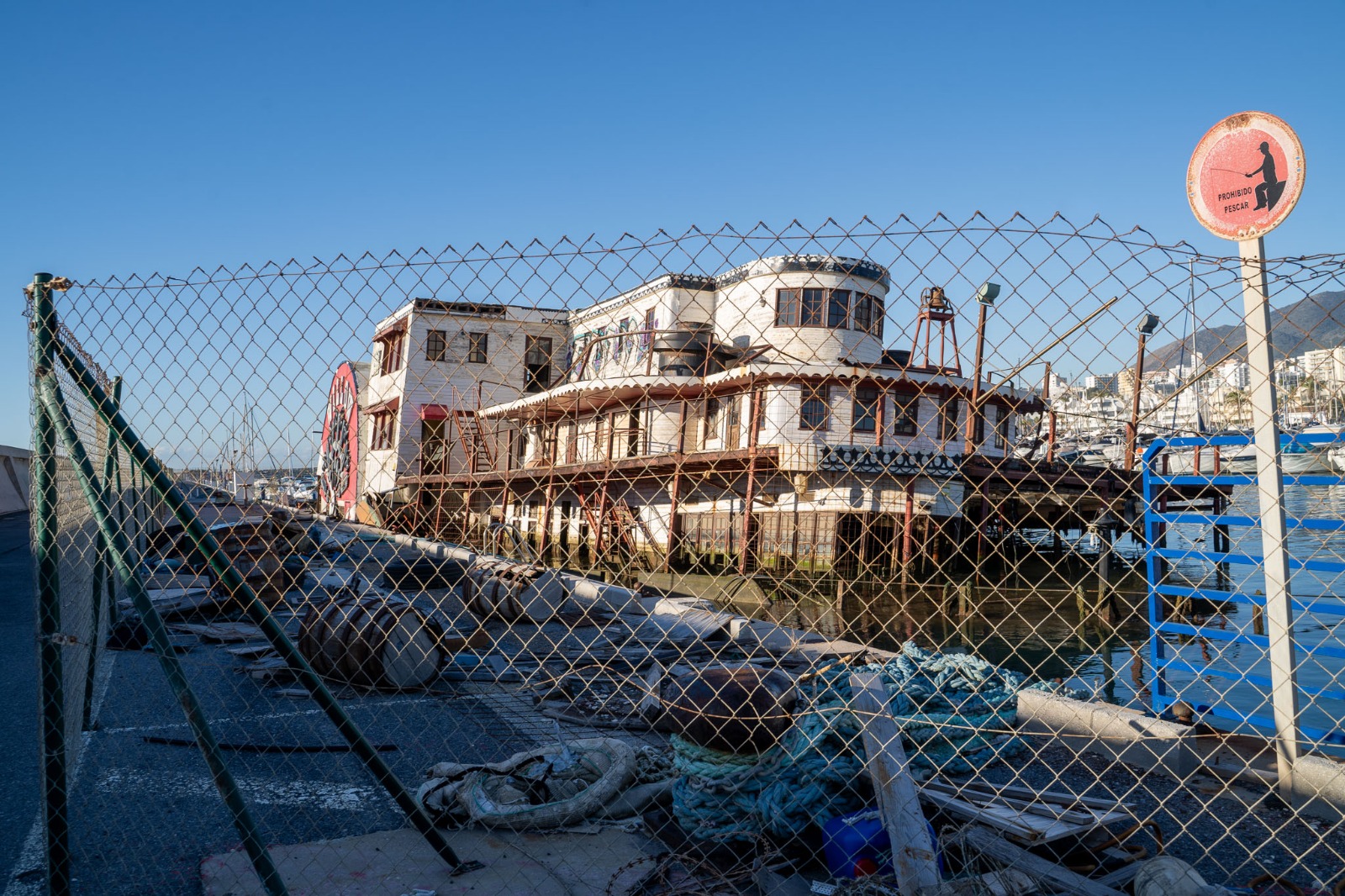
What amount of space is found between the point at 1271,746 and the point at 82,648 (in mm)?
6974

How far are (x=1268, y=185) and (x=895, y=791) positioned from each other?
3133 millimetres

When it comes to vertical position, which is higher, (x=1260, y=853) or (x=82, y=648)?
(x=82, y=648)

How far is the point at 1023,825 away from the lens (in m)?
3.92

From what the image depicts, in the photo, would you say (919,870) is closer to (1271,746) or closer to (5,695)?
(1271,746)

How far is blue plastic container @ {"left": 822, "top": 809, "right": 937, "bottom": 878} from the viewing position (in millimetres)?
3809

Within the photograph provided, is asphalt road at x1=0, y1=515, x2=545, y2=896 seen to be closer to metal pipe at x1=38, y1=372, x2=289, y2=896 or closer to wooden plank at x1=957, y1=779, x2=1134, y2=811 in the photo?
metal pipe at x1=38, y1=372, x2=289, y2=896

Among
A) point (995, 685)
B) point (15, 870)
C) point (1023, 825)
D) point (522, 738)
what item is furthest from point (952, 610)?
point (15, 870)

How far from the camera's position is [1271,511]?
444cm

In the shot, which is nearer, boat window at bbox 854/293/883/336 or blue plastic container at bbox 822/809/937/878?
blue plastic container at bbox 822/809/937/878

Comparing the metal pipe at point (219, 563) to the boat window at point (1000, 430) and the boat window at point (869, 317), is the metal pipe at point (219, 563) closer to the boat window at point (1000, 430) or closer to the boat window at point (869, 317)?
the boat window at point (869, 317)

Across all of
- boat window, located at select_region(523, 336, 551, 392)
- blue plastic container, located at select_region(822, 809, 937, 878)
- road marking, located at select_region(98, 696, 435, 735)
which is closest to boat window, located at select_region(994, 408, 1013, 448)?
blue plastic container, located at select_region(822, 809, 937, 878)

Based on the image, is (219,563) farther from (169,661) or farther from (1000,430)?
(1000,430)

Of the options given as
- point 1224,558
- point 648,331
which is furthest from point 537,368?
point 1224,558

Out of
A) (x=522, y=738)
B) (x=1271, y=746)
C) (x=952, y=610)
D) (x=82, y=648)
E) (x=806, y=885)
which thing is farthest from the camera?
(x=952, y=610)
